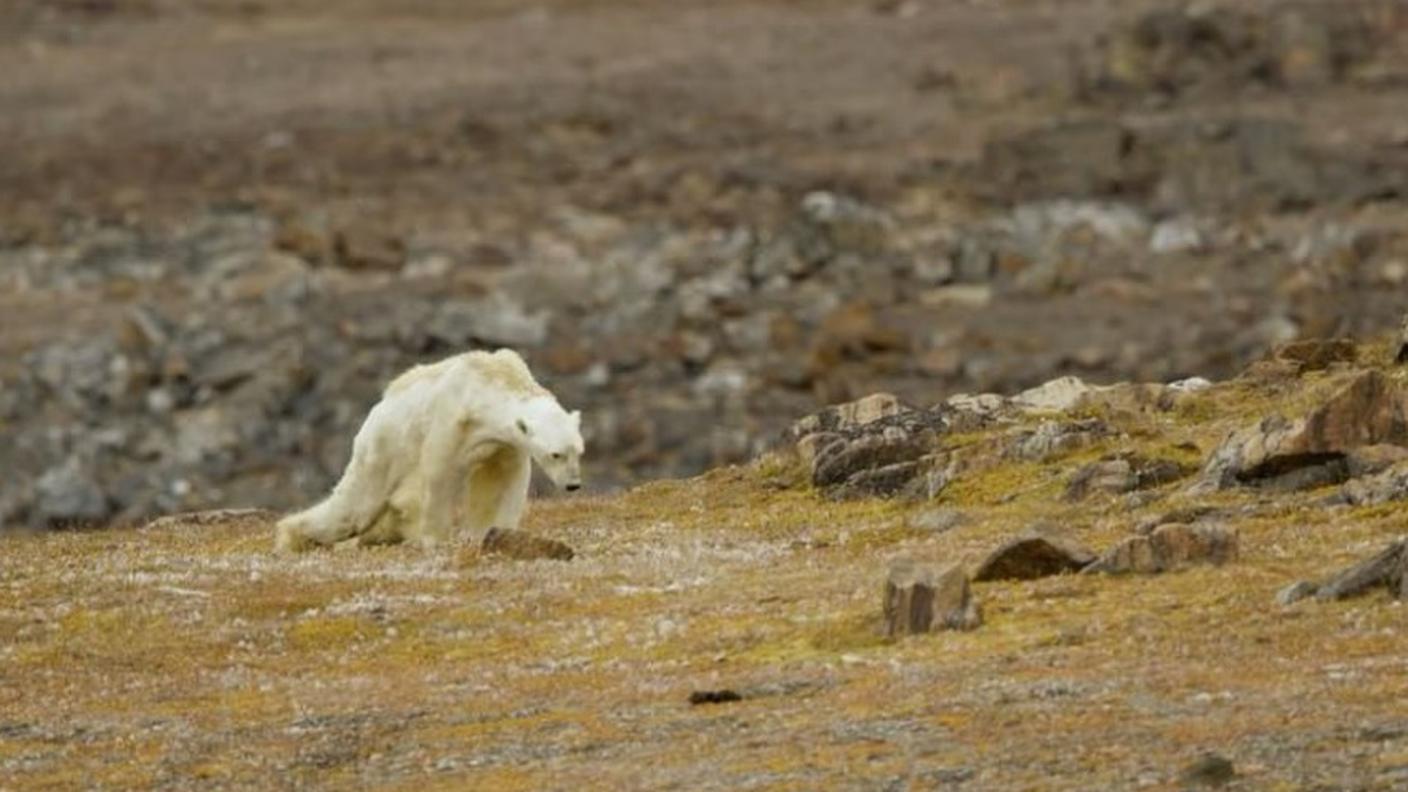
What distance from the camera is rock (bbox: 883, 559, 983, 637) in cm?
2775

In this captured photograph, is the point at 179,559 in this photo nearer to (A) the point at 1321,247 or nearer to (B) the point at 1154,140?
(A) the point at 1321,247

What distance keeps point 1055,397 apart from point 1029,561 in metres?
10.4

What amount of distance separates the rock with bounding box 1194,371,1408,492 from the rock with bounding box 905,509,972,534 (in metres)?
2.02

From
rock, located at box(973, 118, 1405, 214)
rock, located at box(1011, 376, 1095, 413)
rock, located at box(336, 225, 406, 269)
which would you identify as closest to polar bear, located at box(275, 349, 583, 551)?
rock, located at box(1011, 376, 1095, 413)

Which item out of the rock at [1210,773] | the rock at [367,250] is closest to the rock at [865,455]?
the rock at [1210,773]

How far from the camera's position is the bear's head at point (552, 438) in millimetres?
34031

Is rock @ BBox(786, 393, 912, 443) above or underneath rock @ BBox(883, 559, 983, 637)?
above

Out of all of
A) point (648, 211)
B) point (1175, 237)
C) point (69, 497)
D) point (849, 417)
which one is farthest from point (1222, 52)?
point (849, 417)

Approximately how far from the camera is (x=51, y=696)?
28891mm

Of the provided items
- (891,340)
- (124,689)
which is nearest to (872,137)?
(891,340)

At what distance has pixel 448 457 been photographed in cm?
3462

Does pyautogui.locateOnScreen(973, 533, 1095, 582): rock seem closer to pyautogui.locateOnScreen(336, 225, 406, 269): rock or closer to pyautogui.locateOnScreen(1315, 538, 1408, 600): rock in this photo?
pyautogui.locateOnScreen(1315, 538, 1408, 600): rock

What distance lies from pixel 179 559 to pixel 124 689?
603 centimetres

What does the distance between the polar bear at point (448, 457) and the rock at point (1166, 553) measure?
6200 mm
